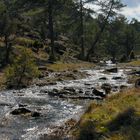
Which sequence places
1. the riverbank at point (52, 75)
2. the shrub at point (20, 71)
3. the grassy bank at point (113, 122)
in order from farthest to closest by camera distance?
the riverbank at point (52, 75)
the shrub at point (20, 71)
the grassy bank at point (113, 122)

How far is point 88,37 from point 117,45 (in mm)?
23838

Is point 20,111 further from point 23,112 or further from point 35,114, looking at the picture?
point 35,114

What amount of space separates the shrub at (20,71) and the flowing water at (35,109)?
1851mm

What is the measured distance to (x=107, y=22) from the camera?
329ft

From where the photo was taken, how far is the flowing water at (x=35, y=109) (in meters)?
24.0

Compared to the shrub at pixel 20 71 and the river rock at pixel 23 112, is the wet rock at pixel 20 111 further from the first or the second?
the shrub at pixel 20 71

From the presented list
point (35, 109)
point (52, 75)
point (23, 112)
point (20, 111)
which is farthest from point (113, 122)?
point (52, 75)

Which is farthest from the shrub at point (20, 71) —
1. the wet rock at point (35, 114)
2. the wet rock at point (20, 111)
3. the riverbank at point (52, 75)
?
the wet rock at point (35, 114)

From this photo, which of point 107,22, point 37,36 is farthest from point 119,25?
Result: point 37,36

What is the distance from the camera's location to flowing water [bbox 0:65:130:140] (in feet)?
78.7

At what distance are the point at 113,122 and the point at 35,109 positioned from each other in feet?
40.0

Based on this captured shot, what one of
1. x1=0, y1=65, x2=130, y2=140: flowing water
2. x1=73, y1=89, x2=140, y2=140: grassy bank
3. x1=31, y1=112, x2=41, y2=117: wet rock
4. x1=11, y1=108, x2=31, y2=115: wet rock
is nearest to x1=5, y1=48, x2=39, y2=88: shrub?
Result: x1=0, y1=65, x2=130, y2=140: flowing water

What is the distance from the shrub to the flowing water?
1851 mm

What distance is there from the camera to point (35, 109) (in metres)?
32.0
